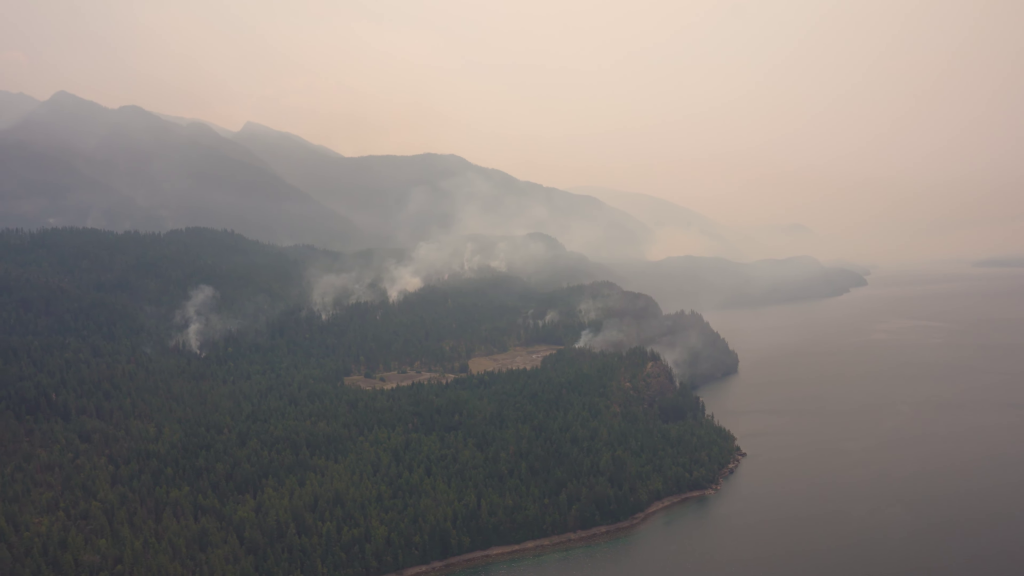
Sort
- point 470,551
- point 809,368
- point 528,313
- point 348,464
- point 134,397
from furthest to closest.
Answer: point 528,313, point 809,368, point 134,397, point 348,464, point 470,551

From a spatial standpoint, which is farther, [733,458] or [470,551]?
[733,458]

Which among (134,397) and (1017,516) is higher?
(134,397)

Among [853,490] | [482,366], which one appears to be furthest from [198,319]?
[853,490]

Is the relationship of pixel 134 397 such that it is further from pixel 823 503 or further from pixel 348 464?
pixel 823 503

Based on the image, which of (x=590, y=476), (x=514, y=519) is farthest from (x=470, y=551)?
(x=590, y=476)

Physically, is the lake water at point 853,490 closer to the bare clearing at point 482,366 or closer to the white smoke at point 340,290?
the bare clearing at point 482,366

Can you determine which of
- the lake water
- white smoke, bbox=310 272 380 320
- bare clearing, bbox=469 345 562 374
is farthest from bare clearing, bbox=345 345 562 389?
white smoke, bbox=310 272 380 320

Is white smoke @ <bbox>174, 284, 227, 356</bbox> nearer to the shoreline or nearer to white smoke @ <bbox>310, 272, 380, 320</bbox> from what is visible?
white smoke @ <bbox>310, 272, 380, 320</bbox>
